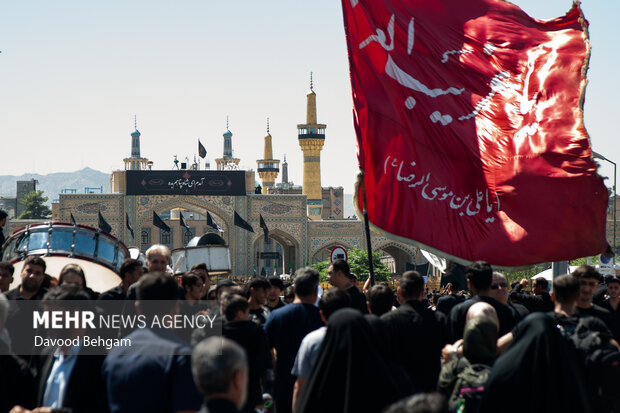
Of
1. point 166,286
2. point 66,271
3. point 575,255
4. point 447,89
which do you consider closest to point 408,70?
point 447,89

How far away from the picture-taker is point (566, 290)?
5223mm

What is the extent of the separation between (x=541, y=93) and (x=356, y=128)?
1.89 meters

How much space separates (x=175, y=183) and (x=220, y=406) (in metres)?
48.2

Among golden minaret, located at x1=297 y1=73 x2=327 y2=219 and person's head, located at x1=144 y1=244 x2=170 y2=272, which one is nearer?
person's head, located at x1=144 y1=244 x2=170 y2=272

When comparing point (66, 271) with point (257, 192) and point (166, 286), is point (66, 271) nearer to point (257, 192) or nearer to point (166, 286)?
point (166, 286)

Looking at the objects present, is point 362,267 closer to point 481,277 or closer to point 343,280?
point 343,280

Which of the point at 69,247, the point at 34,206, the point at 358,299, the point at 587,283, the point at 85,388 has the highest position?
the point at 34,206

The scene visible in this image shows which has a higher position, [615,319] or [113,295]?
[113,295]

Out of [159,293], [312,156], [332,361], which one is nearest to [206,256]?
[159,293]

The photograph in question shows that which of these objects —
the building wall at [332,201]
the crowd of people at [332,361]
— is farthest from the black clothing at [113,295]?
the building wall at [332,201]

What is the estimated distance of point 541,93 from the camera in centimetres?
909

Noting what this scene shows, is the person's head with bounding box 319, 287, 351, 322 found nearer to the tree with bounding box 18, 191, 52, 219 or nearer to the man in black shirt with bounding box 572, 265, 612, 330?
the man in black shirt with bounding box 572, 265, 612, 330

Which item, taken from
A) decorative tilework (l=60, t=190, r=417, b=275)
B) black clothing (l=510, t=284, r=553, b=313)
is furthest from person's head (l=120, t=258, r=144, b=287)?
decorative tilework (l=60, t=190, r=417, b=275)

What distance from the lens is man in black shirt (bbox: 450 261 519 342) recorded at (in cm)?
581
